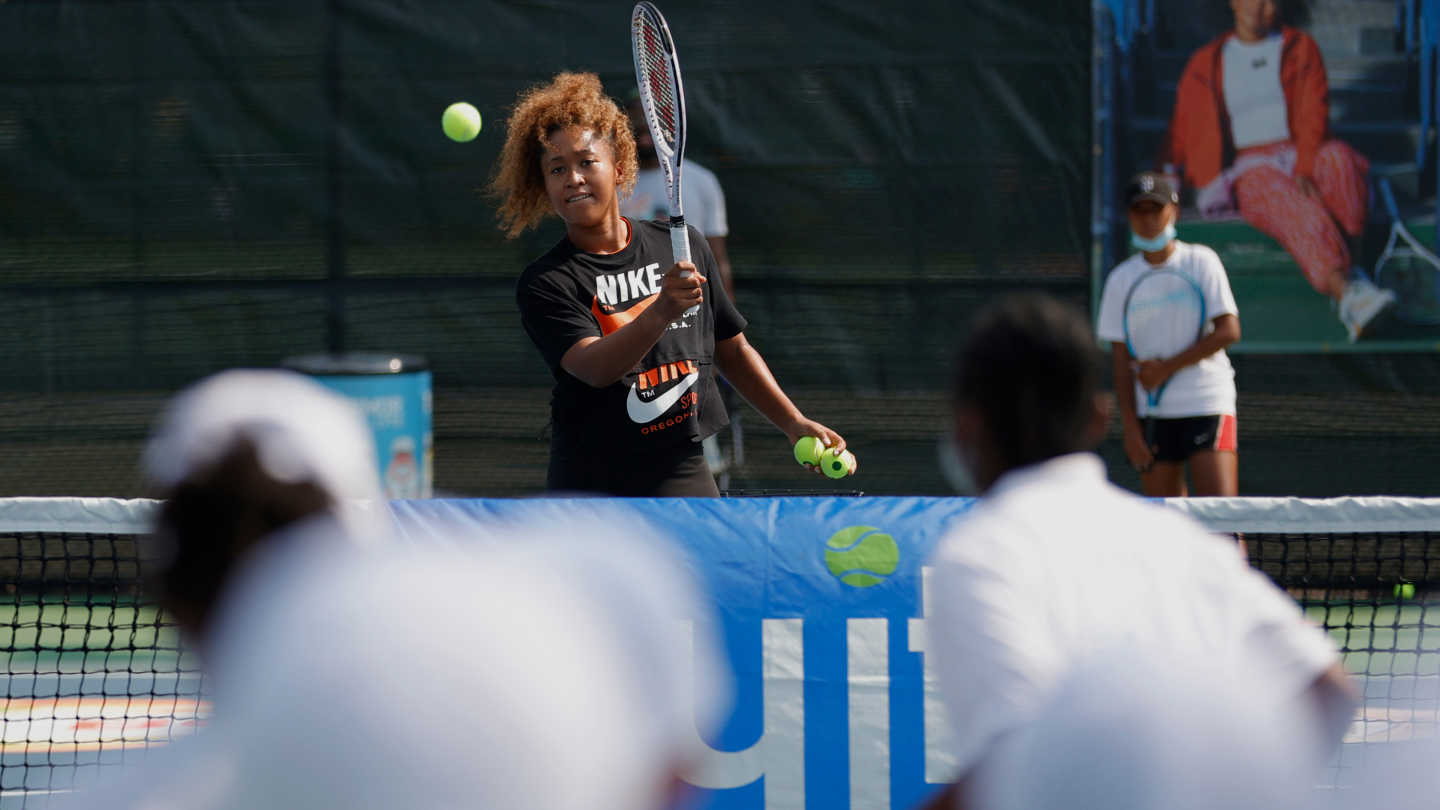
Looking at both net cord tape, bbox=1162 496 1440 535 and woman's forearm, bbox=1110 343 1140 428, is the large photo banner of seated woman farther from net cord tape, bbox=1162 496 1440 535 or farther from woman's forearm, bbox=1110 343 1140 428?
net cord tape, bbox=1162 496 1440 535

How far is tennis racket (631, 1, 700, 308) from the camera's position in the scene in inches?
134

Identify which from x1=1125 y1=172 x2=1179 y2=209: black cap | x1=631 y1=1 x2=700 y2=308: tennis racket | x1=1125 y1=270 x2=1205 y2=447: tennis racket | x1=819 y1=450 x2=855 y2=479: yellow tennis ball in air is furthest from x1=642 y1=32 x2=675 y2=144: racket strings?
x1=1125 y1=270 x2=1205 y2=447: tennis racket

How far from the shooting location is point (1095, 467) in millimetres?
1502

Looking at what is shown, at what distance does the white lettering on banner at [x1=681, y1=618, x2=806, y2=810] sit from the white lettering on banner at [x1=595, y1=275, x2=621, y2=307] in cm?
83

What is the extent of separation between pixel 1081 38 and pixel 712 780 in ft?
12.7

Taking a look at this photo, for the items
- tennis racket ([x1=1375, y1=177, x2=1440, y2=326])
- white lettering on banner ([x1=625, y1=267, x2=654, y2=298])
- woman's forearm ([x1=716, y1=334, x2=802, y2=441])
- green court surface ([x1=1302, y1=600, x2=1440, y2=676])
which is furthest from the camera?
tennis racket ([x1=1375, y1=177, x2=1440, y2=326])

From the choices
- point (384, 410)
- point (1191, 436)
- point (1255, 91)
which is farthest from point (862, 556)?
point (1255, 91)

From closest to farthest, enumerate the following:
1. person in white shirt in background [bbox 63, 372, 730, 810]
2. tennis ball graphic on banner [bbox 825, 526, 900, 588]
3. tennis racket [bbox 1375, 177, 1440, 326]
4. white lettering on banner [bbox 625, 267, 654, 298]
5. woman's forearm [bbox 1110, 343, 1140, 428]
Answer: person in white shirt in background [bbox 63, 372, 730, 810] → tennis ball graphic on banner [bbox 825, 526, 900, 588] → white lettering on banner [bbox 625, 267, 654, 298] → woman's forearm [bbox 1110, 343, 1140, 428] → tennis racket [bbox 1375, 177, 1440, 326]

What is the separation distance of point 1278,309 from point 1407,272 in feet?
1.69

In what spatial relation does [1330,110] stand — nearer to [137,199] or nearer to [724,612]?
[724,612]

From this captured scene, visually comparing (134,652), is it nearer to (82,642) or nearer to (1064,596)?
(82,642)

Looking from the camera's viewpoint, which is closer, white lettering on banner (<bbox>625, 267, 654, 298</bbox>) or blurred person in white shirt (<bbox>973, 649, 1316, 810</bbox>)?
blurred person in white shirt (<bbox>973, 649, 1316, 810</bbox>)

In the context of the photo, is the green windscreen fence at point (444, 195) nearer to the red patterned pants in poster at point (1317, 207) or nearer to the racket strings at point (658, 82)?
the red patterned pants in poster at point (1317, 207)

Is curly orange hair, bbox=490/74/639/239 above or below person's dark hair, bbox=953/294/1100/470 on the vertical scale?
above
